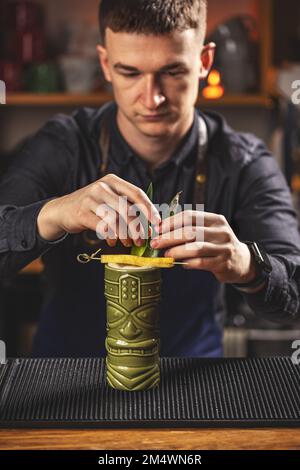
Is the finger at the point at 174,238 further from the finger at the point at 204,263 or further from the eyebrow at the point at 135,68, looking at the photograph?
the eyebrow at the point at 135,68

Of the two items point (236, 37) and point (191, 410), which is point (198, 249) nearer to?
point (191, 410)

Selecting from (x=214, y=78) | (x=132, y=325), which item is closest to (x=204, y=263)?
(x=132, y=325)

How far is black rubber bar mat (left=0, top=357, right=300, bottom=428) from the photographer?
0.94 meters

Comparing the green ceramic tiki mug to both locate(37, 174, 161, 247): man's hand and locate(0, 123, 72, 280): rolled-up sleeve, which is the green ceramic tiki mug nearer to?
locate(37, 174, 161, 247): man's hand

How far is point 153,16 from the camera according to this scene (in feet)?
3.99

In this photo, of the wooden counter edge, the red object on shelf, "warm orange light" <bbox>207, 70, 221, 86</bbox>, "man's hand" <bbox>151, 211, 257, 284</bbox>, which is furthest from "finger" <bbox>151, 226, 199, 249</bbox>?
the red object on shelf

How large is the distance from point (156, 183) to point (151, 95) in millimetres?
240

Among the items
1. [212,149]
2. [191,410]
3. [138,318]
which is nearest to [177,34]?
[212,149]

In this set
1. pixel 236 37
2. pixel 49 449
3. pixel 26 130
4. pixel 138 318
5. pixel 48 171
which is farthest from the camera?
pixel 26 130

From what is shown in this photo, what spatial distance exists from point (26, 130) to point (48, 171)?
1389 millimetres

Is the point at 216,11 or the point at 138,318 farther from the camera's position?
the point at 216,11

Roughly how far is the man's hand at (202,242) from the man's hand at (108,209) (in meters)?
0.03

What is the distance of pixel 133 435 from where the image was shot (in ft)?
3.01

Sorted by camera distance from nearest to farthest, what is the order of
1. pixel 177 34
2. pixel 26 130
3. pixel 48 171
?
pixel 177 34
pixel 48 171
pixel 26 130
